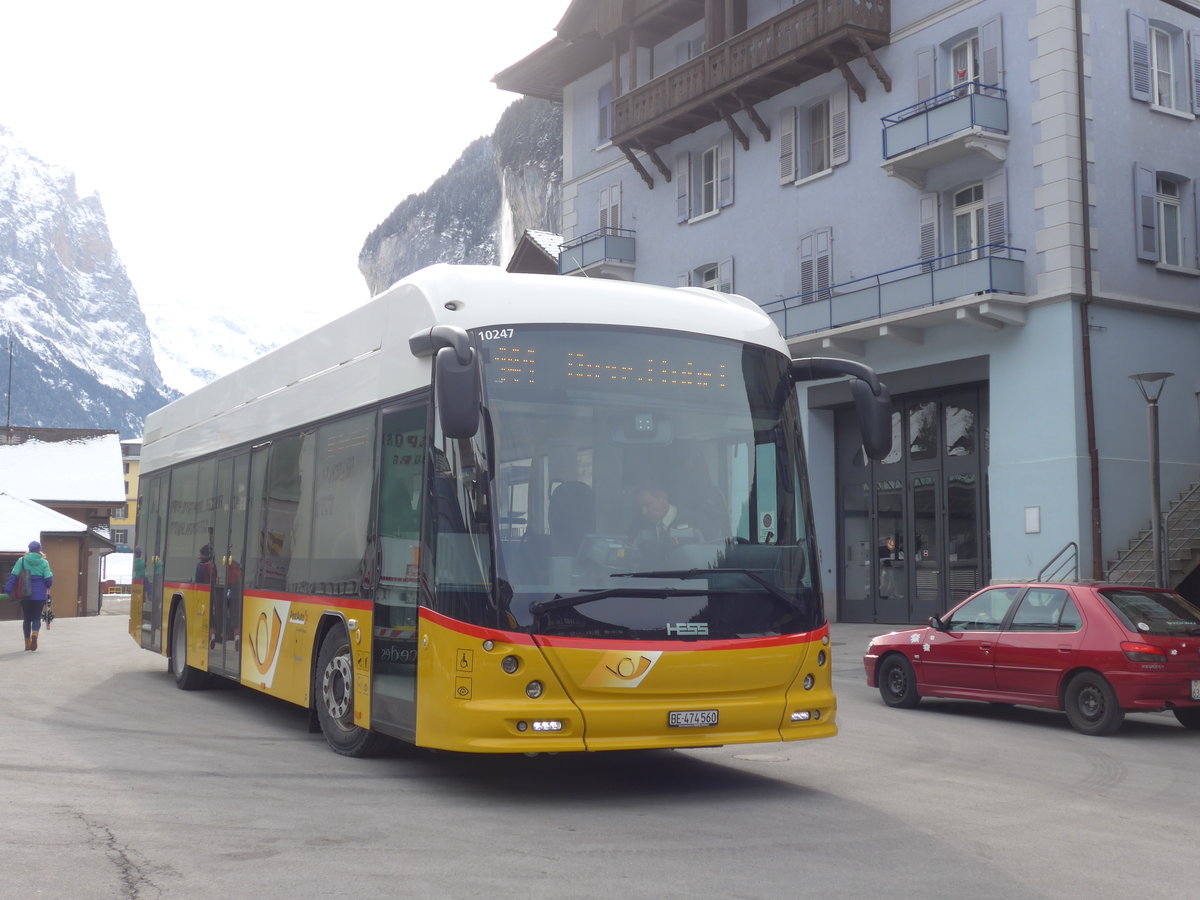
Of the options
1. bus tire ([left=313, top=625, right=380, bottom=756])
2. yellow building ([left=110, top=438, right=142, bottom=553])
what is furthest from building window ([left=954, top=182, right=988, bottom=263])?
yellow building ([left=110, top=438, right=142, bottom=553])

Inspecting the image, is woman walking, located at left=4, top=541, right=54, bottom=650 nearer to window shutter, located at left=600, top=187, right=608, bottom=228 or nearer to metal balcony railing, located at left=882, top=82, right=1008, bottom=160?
metal balcony railing, located at left=882, top=82, right=1008, bottom=160

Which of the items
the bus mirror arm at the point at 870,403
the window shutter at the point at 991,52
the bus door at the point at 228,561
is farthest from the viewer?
the window shutter at the point at 991,52

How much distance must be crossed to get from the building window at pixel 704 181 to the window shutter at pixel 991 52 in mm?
7696

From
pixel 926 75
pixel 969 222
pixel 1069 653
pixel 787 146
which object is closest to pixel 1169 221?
pixel 969 222

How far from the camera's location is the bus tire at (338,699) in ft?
32.5

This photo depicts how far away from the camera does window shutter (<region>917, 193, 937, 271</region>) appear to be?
27.1 m

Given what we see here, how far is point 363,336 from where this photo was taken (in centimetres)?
1041

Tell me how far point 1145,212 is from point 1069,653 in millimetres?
15034

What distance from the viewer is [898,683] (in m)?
15.2

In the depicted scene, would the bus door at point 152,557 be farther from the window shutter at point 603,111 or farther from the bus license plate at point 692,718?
the window shutter at point 603,111

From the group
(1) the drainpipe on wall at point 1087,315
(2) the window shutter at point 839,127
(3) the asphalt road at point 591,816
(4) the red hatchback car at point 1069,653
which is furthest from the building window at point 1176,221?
(3) the asphalt road at point 591,816

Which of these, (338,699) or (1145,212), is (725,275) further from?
(338,699)

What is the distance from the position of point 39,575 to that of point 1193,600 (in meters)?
18.6

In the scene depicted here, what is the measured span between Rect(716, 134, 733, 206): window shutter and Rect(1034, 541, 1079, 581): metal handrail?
1228 cm
